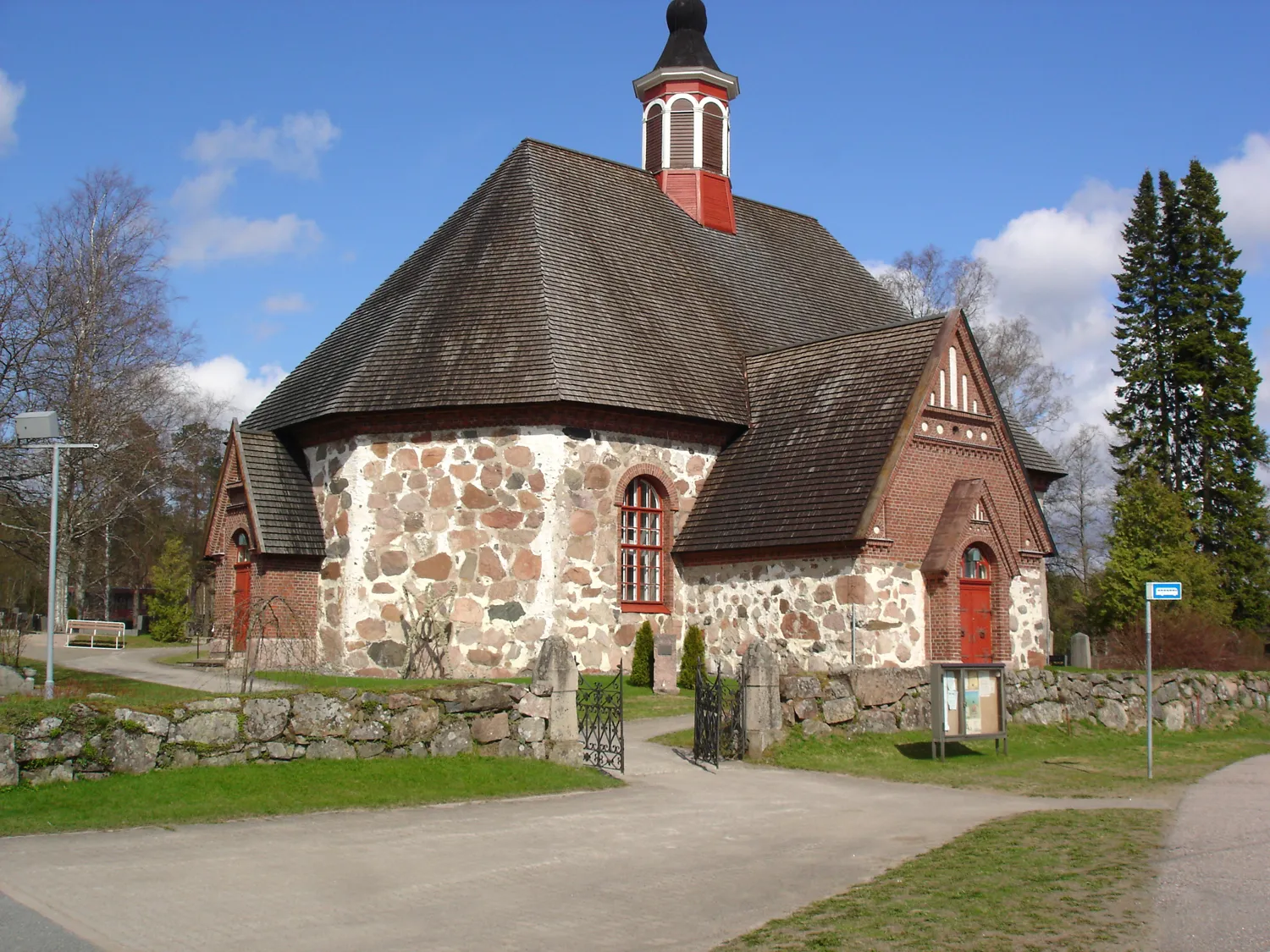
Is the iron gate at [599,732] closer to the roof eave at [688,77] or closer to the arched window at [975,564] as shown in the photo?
the arched window at [975,564]

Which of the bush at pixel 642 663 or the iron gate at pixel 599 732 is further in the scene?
the bush at pixel 642 663

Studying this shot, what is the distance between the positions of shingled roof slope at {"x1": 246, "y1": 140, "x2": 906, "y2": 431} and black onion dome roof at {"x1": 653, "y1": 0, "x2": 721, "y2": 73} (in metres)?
3.59

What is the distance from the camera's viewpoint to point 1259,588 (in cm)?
4019

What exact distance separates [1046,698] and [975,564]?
16.1 feet

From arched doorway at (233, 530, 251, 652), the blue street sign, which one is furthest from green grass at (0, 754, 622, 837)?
arched doorway at (233, 530, 251, 652)

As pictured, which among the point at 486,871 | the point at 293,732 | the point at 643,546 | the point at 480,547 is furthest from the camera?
the point at 643,546

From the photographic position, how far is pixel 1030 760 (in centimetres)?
1633

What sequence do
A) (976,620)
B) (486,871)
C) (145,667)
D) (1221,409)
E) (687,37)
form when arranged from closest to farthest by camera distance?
(486,871) → (976,620) → (145,667) → (687,37) → (1221,409)

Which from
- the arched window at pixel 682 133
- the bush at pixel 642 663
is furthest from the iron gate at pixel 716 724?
the arched window at pixel 682 133

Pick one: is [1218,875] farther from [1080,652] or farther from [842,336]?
[1080,652]

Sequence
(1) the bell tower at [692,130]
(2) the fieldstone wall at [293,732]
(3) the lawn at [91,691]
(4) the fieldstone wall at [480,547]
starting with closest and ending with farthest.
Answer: (2) the fieldstone wall at [293,732] < (3) the lawn at [91,691] < (4) the fieldstone wall at [480,547] < (1) the bell tower at [692,130]

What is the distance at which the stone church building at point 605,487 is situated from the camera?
22.1 meters

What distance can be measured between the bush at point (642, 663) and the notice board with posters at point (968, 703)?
725cm

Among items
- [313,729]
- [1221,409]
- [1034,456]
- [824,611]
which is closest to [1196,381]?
[1221,409]
